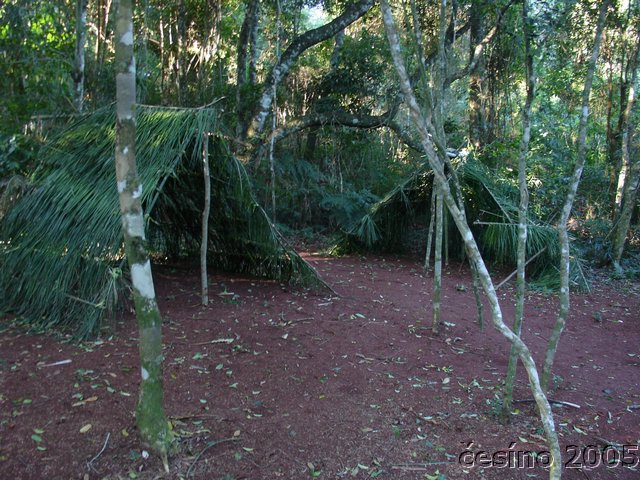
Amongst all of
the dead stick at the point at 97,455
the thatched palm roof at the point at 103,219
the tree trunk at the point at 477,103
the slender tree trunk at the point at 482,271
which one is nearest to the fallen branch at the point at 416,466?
the slender tree trunk at the point at 482,271

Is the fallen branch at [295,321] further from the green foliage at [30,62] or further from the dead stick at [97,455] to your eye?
the green foliage at [30,62]

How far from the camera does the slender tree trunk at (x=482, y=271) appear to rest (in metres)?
2.57

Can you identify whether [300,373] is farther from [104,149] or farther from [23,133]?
[23,133]

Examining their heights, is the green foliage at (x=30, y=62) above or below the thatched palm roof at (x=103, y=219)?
above

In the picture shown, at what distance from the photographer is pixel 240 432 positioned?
3.36 m

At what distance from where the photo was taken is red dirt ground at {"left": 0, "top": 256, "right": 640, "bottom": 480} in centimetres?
309

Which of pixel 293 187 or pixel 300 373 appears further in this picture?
pixel 293 187

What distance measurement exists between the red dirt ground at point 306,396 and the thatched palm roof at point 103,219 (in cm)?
39

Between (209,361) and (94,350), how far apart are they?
0.92 m

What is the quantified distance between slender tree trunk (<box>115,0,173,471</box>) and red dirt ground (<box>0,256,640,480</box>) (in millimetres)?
175

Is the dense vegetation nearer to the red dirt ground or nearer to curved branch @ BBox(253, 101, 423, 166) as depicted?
curved branch @ BBox(253, 101, 423, 166)

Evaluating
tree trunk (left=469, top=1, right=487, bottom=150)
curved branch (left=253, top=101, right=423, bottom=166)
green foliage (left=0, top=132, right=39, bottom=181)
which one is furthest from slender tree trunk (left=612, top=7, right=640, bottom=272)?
green foliage (left=0, top=132, right=39, bottom=181)

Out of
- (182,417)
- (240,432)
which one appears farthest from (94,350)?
(240,432)

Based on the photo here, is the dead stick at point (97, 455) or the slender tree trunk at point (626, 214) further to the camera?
the slender tree trunk at point (626, 214)
